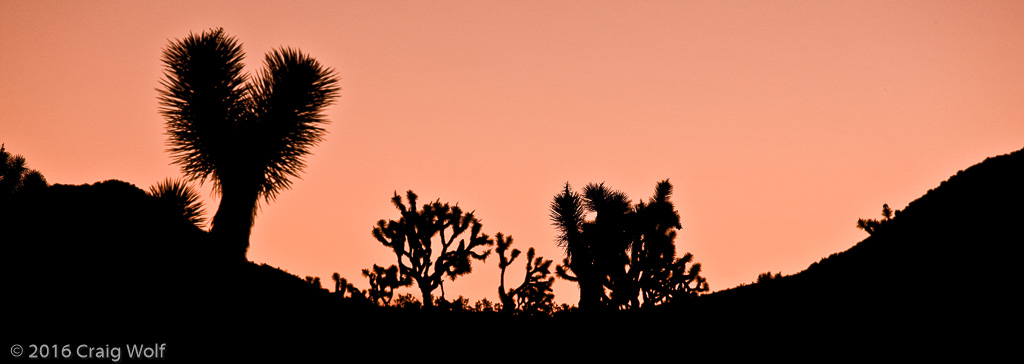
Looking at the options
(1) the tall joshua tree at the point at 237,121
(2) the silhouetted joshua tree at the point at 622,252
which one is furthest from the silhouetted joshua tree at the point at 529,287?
(1) the tall joshua tree at the point at 237,121

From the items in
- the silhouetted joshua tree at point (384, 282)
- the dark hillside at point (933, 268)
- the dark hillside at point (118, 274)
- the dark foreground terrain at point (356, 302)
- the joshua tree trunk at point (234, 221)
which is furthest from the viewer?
the silhouetted joshua tree at point (384, 282)

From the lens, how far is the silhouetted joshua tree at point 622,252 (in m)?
16.5

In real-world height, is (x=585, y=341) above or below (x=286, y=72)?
below

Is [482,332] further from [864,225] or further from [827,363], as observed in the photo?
[864,225]

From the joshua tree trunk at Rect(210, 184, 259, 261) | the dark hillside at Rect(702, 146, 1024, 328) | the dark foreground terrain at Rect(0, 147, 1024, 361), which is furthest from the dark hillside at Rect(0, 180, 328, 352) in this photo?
the dark hillside at Rect(702, 146, 1024, 328)

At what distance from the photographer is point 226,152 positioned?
617 cm

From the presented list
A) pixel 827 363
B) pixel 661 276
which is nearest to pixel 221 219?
pixel 827 363

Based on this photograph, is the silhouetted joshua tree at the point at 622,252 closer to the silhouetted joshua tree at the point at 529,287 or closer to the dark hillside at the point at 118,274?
the silhouetted joshua tree at the point at 529,287

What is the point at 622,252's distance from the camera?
16.7m

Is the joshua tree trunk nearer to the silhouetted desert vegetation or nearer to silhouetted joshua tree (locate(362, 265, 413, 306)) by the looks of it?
the silhouetted desert vegetation

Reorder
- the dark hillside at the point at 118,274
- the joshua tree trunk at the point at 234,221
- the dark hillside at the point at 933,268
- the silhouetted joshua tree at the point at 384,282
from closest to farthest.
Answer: the dark hillside at the point at 118,274, the joshua tree trunk at the point at 234,221, the dark hillside at the point at 933,268, the silhouetted joshua tree at the point at 384,282

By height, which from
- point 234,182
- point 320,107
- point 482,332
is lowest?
point 482,332

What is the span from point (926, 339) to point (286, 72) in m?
8.17

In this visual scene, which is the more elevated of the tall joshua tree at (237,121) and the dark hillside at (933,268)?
the tall joshua tree at (237,121)
